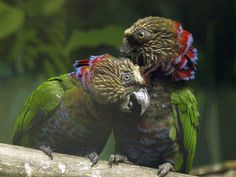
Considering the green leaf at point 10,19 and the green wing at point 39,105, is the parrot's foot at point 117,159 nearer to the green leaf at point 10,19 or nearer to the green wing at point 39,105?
the green wing at point 39,105

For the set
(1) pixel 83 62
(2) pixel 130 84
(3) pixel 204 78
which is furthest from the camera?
(3) pixel 204 78

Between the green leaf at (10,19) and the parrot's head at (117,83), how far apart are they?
411 millimetres

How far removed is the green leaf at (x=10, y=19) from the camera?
82.1 inches

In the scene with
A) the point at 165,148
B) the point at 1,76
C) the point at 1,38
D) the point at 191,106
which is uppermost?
the point at 1,38

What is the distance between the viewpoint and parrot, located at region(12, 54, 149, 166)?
6.17ft

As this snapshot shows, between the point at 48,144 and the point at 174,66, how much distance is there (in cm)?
61

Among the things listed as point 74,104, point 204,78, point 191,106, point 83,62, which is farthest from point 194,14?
point 74,104

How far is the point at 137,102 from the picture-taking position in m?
1.86

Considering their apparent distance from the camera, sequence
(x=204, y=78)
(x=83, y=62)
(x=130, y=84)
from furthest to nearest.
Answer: (x=204, y=78) → (x=83, y=62) → (x=130, y=84)

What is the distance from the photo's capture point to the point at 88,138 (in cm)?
193

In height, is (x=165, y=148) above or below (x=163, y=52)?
below

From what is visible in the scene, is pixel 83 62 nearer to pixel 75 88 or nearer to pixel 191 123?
pixel 75 88

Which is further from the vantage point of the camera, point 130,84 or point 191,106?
point 191,106

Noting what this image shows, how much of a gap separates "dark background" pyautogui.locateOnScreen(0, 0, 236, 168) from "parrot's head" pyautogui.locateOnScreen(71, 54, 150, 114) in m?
0.11
